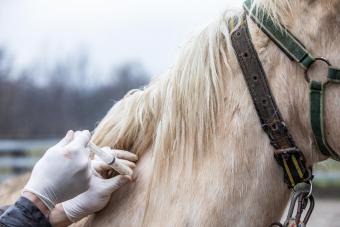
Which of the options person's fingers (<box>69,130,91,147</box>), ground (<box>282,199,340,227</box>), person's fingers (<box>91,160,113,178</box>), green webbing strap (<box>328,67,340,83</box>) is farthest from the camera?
ground (<box>282,199,340,227</box>)

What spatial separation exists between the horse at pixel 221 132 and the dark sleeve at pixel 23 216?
0.26 metres

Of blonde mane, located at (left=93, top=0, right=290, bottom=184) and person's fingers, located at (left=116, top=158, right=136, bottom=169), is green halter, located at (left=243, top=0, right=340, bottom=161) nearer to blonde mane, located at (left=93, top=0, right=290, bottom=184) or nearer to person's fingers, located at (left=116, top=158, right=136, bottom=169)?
blonde mane, located at (left=93, top=0, right=290, bottom=184)

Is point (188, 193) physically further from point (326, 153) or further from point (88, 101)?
point (88, 101)

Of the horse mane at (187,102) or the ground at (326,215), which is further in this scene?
the ground at (326,215)

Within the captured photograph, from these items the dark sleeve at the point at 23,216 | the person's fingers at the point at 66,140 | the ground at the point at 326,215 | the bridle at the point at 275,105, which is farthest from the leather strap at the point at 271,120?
the ground at the point at 326,215

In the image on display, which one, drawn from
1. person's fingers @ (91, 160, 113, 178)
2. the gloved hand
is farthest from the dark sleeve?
person's fingers @ (91, 160, 113, 178)

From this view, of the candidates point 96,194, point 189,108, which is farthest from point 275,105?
point 96,194

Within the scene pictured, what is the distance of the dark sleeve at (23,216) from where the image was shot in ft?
6.28

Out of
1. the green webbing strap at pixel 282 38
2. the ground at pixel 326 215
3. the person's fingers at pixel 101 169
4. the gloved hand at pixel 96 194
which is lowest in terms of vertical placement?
the ground at pixel 326 215

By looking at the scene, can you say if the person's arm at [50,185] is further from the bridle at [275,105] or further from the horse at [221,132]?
the bridle at [275,105]

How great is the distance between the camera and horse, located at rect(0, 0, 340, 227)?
190cm

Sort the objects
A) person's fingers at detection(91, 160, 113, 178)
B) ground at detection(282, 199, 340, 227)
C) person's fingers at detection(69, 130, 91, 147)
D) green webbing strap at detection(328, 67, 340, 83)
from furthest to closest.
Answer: ground at detection(282, 199, 340, 227) → person's fingers at detection(91, 160, 113, 178) → person's fingers at detection(69, 130, 91, 147) → green webbing strap at detection(328, 67, 340, 83)

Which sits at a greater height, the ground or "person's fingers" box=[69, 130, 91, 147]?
"person's fingers" box=[69, 130, 91, 147]

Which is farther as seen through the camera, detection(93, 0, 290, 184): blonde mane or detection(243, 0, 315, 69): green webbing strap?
detection(93, 0, 290, 184): blonde mane
